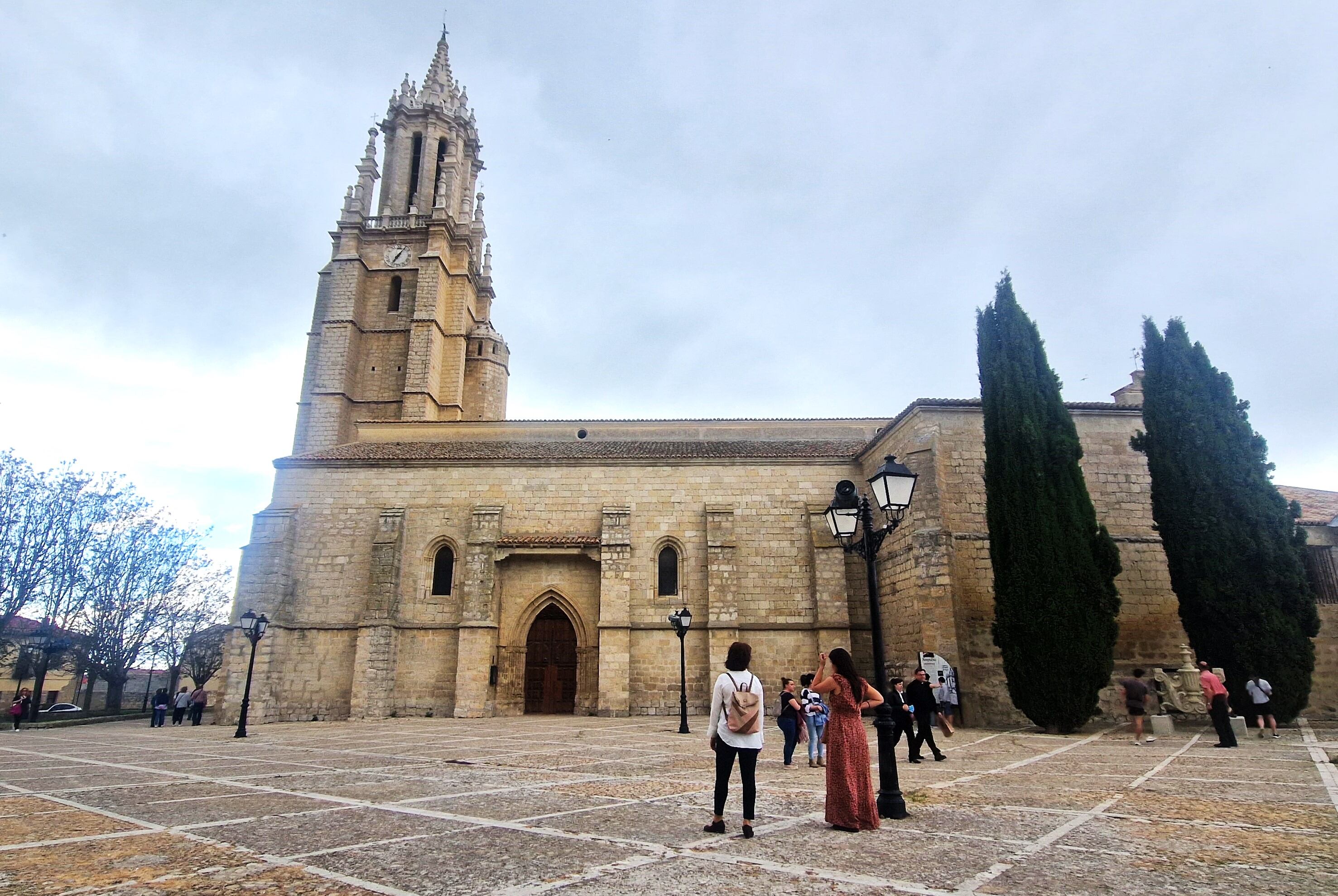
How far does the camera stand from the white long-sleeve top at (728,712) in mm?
4750

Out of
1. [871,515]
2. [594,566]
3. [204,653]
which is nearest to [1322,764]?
[871,515]

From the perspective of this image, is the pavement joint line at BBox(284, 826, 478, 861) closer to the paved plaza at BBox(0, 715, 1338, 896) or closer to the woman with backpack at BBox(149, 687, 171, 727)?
the paved plaza at BBox(0, 715, 1338, 896)

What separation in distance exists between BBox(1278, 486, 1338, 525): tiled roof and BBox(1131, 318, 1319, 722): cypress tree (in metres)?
2.96

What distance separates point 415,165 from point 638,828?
38.3 meters

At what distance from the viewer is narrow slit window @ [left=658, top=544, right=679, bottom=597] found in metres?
19.8

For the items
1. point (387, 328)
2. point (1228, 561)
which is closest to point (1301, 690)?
point (1228, 561)

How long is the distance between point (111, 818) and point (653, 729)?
10796 millimetres

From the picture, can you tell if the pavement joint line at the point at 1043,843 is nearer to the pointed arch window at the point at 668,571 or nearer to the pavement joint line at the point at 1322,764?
the pavement joint line at the point at 1322,764

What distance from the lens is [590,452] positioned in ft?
70.2

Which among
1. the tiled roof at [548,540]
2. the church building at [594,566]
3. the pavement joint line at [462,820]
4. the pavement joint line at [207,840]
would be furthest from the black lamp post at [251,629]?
the pavement joint line at [207,840]

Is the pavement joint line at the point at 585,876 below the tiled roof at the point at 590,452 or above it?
below

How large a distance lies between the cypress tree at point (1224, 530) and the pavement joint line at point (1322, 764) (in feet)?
3.25

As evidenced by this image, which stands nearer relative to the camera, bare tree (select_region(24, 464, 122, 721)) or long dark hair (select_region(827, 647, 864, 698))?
long dark hair (select_region(827, 647, 864, 698))

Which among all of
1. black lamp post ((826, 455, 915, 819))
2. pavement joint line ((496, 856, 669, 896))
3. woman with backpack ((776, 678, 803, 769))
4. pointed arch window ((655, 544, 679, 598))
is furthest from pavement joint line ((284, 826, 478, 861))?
pointed arch window ((655, 544, 679, 598))
